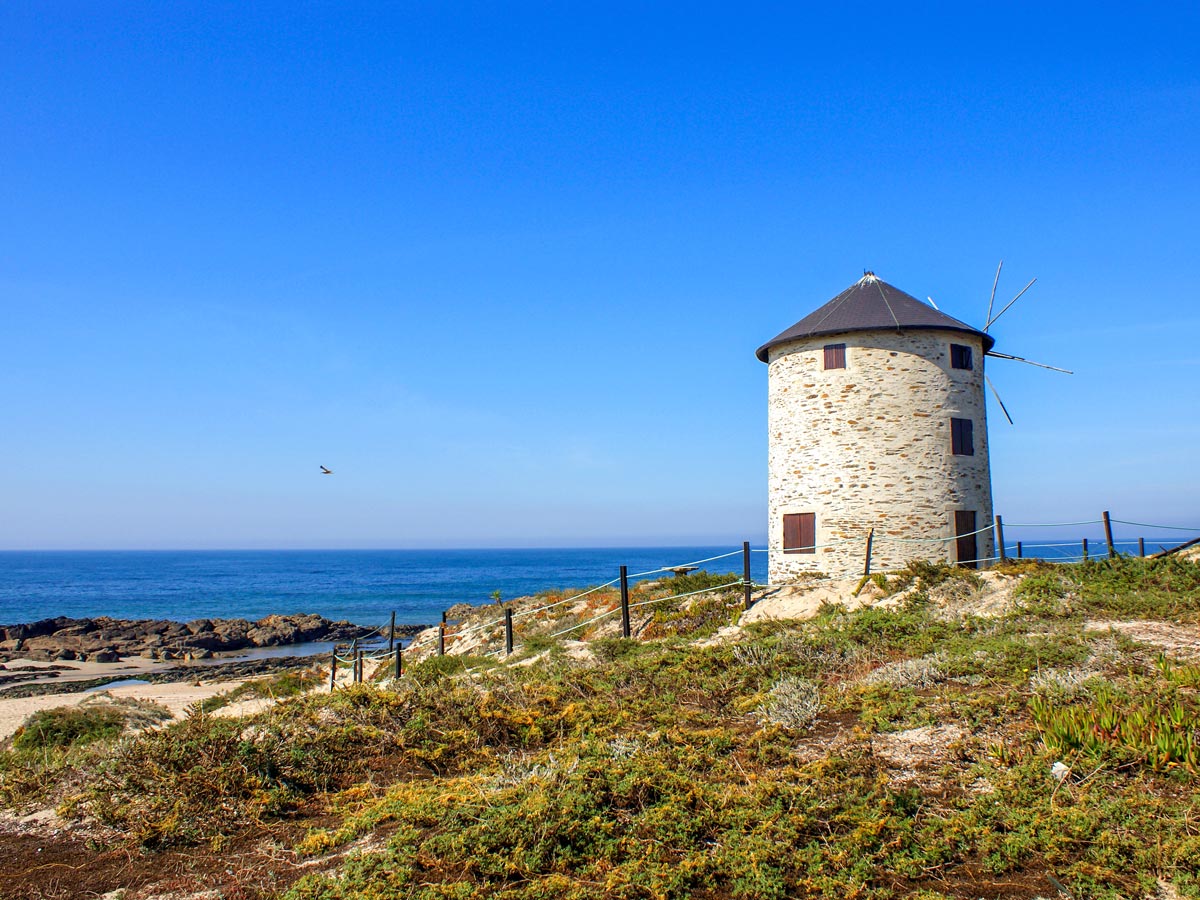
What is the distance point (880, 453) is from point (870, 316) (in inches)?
152

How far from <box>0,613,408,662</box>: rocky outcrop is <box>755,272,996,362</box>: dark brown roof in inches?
1228

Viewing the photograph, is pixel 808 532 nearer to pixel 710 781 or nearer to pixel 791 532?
pixel 791 532

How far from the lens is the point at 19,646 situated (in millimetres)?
42219

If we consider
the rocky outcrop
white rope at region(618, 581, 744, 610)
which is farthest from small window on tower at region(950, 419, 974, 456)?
the rocky outcrop

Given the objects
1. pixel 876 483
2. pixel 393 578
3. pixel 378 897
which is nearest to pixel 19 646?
pixel 876 483

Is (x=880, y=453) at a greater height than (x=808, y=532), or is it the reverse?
(x=880, y=453)

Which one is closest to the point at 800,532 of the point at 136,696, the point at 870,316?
the point at 870,316

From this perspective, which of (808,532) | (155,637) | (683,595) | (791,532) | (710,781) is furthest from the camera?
(155,637)

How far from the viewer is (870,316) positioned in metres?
21.5

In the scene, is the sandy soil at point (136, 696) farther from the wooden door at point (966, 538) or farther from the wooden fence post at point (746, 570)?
the wooden door at point (966, 538)

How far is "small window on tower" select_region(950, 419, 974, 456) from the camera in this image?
830 inches

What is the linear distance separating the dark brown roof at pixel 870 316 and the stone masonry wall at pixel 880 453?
0.24 m

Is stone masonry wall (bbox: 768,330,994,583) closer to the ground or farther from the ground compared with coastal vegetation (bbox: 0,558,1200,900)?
farther from the ground

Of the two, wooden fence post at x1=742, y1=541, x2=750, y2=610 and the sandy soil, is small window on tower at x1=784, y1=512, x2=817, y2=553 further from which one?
the sandy soil
